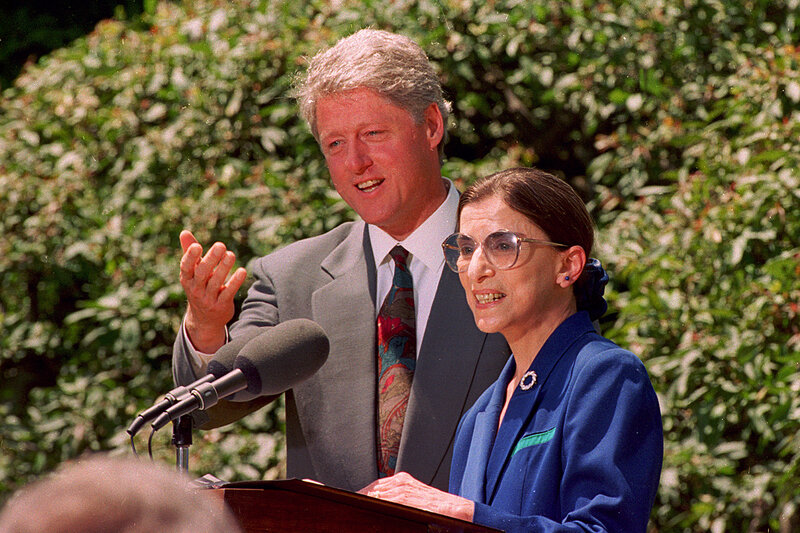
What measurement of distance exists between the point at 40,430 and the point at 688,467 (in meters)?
2.89

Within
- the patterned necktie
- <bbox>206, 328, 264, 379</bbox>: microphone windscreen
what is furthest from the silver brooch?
<bbox>206, 328, 264, 379</bbox>: microphone windscreen

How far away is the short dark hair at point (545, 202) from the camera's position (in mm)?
2213

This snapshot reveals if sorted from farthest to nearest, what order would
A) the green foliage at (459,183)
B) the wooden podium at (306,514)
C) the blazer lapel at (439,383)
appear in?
1. the green foliage at (459,183)
2. the blazer lapel at (439,383)
3. the wooden podium at (306,514)

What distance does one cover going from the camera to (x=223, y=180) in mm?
4973

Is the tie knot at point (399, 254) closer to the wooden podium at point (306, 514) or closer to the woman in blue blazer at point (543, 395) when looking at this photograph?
the woman in blue blazer at point (543, 395)

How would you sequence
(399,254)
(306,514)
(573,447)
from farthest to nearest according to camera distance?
(399,254) < (573,447) < (306,514)

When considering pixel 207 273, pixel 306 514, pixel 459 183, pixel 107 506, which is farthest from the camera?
pixel 459 183

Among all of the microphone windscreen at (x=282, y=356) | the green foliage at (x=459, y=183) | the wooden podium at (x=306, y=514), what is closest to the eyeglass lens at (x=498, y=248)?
the microphone windscreen at (x=282, y=356)

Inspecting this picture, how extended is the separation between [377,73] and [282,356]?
0.80m

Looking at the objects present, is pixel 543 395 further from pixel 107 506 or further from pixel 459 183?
pixel 459 183

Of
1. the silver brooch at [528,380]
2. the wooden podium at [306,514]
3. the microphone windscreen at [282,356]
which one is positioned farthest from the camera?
the silver brooch at [528,380]

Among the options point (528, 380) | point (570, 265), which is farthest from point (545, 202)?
point (528, 380)

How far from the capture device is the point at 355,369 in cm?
257

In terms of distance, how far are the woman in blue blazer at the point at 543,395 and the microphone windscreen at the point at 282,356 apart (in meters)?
0.27
